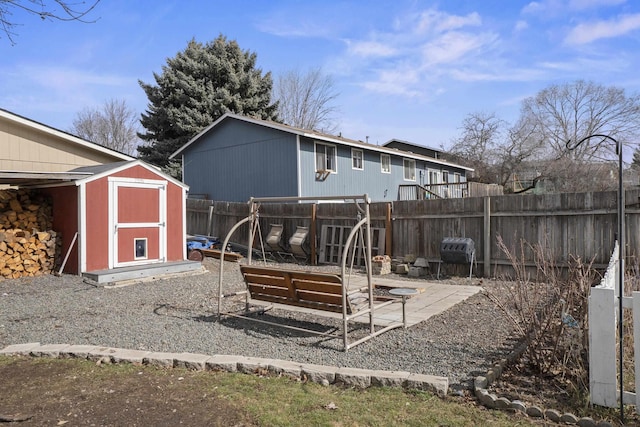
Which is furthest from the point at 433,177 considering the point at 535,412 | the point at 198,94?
the point at 535,412

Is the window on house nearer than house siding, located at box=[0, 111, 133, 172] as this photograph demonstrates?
Yes

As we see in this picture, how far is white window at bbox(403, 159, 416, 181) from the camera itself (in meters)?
25.5

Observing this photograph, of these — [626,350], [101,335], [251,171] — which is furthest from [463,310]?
[251,171]

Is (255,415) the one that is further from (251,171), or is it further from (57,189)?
(251,171)

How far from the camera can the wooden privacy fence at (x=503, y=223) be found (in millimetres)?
9117

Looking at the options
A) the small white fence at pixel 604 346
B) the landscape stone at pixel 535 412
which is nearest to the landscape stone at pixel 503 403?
the landscape stone at pixel 535 412

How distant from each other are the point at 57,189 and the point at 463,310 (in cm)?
942

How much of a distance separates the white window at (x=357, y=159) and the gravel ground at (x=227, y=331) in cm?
1329

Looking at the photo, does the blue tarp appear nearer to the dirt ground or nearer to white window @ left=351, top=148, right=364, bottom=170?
white window @ left=351, top=148, right=364, bottom=170

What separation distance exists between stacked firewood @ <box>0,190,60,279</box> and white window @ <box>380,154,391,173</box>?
15.7m

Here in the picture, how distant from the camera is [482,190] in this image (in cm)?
2653

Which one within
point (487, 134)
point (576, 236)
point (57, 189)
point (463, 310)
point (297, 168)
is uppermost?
point (487, 134)

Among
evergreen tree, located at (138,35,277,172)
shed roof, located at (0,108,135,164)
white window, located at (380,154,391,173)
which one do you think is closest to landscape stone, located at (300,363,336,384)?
shed roof, located at (0,108,135,164)

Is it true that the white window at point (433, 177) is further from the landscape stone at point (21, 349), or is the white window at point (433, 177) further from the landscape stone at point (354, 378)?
the landscape stone at point (21, 349)
